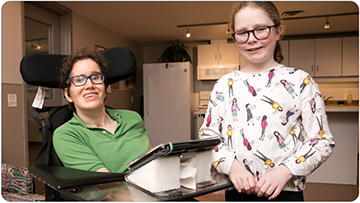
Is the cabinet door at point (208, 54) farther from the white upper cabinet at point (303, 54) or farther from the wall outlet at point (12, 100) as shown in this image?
the wall outlet at point (12, 100)

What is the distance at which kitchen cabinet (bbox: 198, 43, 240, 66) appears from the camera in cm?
567

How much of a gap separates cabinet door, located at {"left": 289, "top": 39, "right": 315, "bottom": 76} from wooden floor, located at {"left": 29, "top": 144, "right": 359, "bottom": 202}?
2523 mm

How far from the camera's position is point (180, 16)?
13.7ft

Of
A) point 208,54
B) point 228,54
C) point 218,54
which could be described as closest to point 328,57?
point 228,54

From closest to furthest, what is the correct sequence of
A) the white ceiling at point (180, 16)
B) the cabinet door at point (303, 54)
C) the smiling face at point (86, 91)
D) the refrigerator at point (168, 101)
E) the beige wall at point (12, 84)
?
the smiling face at point (86, 91) → the beige wall at point (12, 84) → the white ceiling at point (180, 16) → the cabinet door at point (303, 54) → the refrigerator at point (168, 101)

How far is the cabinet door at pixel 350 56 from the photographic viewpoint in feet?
16.7

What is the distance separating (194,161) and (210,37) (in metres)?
5.22

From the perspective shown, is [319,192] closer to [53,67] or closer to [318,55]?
[318,55]

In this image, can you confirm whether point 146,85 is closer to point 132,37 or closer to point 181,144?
point 132,37

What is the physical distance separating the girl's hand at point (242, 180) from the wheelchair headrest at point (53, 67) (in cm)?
90

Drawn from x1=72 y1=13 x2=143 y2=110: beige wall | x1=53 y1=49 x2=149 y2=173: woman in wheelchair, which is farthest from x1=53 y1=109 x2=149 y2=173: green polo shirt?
x1=72 y1=13 x2=143 y2=110: beige wall

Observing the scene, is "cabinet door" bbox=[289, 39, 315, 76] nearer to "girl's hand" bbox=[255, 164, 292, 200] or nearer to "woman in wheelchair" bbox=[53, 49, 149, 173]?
"woman in wheelchair" bbox=[53, 49, 149, 173]

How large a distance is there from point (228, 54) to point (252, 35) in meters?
4.85

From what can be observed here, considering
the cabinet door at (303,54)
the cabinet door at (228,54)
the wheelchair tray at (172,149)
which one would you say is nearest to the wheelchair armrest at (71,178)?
the wheelchair tray at (172,149)
